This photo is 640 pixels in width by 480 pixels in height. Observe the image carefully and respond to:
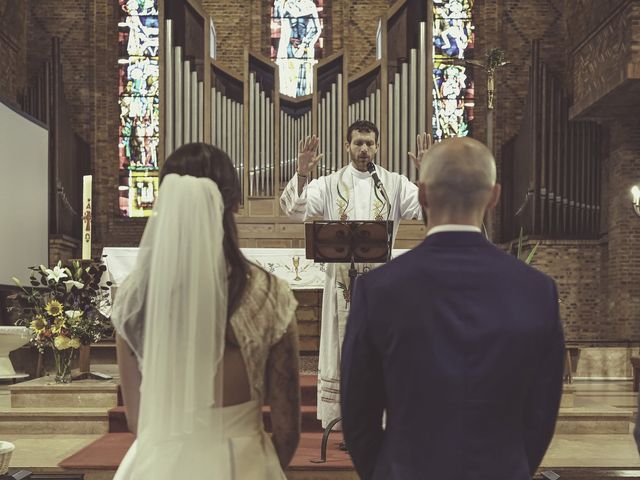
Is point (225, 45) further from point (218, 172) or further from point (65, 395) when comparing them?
point (218, 172)

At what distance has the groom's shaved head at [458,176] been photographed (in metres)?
2.03

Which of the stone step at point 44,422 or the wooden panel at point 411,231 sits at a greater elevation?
the wooden panel at point 411,231

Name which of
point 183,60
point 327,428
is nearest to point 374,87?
point 183,60

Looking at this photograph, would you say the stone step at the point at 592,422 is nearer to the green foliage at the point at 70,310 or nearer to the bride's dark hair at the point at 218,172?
the green foliage at the point at 70,310

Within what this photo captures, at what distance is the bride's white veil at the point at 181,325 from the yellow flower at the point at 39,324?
487 centimetres

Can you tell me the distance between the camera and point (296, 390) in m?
2.32

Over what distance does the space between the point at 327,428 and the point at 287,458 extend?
8.41 feet

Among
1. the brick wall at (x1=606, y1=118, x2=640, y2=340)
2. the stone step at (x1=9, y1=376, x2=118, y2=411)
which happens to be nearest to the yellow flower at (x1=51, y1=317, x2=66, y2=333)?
the stone step at (x1=9, y1=376, x2=118, y2=411)

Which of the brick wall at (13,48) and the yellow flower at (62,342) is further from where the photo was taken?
the brick wall at (13,48)

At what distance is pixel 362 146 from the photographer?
5094mm

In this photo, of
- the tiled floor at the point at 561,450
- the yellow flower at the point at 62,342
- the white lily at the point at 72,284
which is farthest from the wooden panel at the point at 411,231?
the yellow flower at the point at 62,342

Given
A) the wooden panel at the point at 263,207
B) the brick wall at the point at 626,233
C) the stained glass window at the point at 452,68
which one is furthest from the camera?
the stained glass window at the point at 452,68

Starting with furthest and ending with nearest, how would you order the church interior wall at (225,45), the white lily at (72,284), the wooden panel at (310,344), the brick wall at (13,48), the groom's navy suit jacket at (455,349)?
the church interior wall at (225,45)
the brick wall at (13,48)
the wooden panel at (310,344)
the white lily at (72,284)
the groom's navy suit jacket at (455,349)

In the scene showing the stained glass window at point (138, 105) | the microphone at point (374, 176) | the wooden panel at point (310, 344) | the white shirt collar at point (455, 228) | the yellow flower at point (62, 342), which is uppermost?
the stained glass window at point (138, 105)
